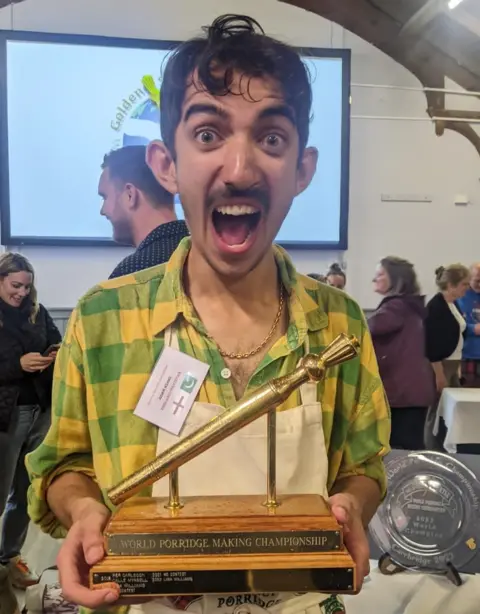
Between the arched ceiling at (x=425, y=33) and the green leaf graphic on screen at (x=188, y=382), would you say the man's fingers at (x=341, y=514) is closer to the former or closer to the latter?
the green leaf graphic on screen at (x=188, y=382)

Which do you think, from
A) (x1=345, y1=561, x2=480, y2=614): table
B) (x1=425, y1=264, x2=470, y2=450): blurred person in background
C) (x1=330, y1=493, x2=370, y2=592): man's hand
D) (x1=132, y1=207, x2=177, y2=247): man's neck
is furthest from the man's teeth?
(x1=425, y1=264, x2=470, y2=450): blurred person in background

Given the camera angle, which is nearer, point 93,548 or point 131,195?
point 93,548

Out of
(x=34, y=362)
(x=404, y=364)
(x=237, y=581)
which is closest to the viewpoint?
(x=237, y=581)

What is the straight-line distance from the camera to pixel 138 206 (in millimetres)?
1519

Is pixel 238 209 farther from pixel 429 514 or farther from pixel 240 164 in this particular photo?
pixel 429 514

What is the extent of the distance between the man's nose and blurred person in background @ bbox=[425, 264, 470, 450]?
5.97 feet

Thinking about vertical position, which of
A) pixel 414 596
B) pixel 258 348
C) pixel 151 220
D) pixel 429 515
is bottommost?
pixel 414 596

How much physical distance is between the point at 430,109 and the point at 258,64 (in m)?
1.80

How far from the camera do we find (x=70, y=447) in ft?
2.85

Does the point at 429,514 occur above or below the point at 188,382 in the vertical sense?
below

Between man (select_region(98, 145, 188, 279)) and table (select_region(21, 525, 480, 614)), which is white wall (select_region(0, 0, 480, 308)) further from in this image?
table (select_region(21, 525, 480, 614))

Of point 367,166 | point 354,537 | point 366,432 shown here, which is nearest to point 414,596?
point 366,432

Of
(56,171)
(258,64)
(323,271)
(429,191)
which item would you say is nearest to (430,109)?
(429,191)

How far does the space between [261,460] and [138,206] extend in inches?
32.6
